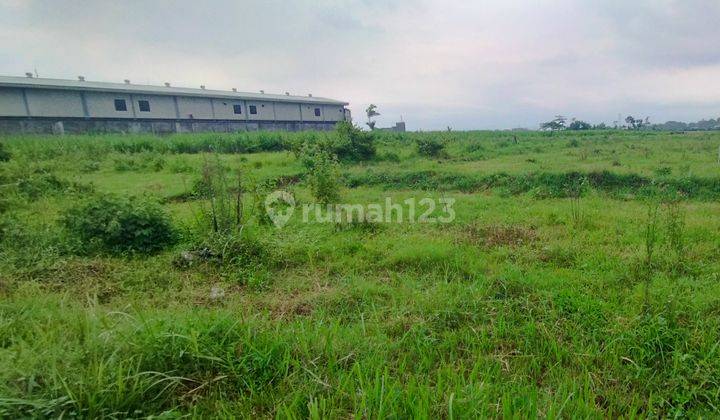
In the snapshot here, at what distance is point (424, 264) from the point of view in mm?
4238

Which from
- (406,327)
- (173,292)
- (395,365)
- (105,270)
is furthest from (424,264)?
(105,270)

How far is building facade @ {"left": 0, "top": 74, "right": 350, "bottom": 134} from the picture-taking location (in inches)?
843

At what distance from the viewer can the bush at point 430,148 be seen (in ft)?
49.2

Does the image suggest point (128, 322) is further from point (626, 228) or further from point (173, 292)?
point (626, 228)

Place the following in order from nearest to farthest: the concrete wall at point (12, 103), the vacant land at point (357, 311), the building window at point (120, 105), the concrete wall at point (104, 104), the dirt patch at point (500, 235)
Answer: the vacant land at point (357, 311), the dirt patch at point (500, 235), the concrete wall at point (12, 103), the concrete wall at point (104, 104), the building window at point (120, 105)

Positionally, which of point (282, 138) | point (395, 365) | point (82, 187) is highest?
point (282, 138)

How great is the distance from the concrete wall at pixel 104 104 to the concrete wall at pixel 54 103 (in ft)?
1.74

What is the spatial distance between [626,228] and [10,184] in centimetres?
1112

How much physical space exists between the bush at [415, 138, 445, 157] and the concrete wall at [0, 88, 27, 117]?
75.3 feet

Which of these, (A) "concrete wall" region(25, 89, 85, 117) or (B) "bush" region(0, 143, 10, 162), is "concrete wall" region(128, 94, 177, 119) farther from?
(B) "bush" region(0, 143, 10, 162)

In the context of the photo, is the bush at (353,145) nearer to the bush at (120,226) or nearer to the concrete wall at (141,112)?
the bush at (120,226)

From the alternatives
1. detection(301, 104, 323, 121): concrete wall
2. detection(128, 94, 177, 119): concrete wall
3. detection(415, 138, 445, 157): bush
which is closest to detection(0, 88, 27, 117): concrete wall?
detection(128, 94, 177, 119): concrete wall

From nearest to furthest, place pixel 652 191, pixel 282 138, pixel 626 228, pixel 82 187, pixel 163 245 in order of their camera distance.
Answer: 1. pixel 163 245
2. pixel 626 228
3. pixel 652 191
4. pixel 82 187
5. pixel 282 138

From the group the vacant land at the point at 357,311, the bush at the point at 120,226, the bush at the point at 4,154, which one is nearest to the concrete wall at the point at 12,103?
the bush at the point at 4,154
